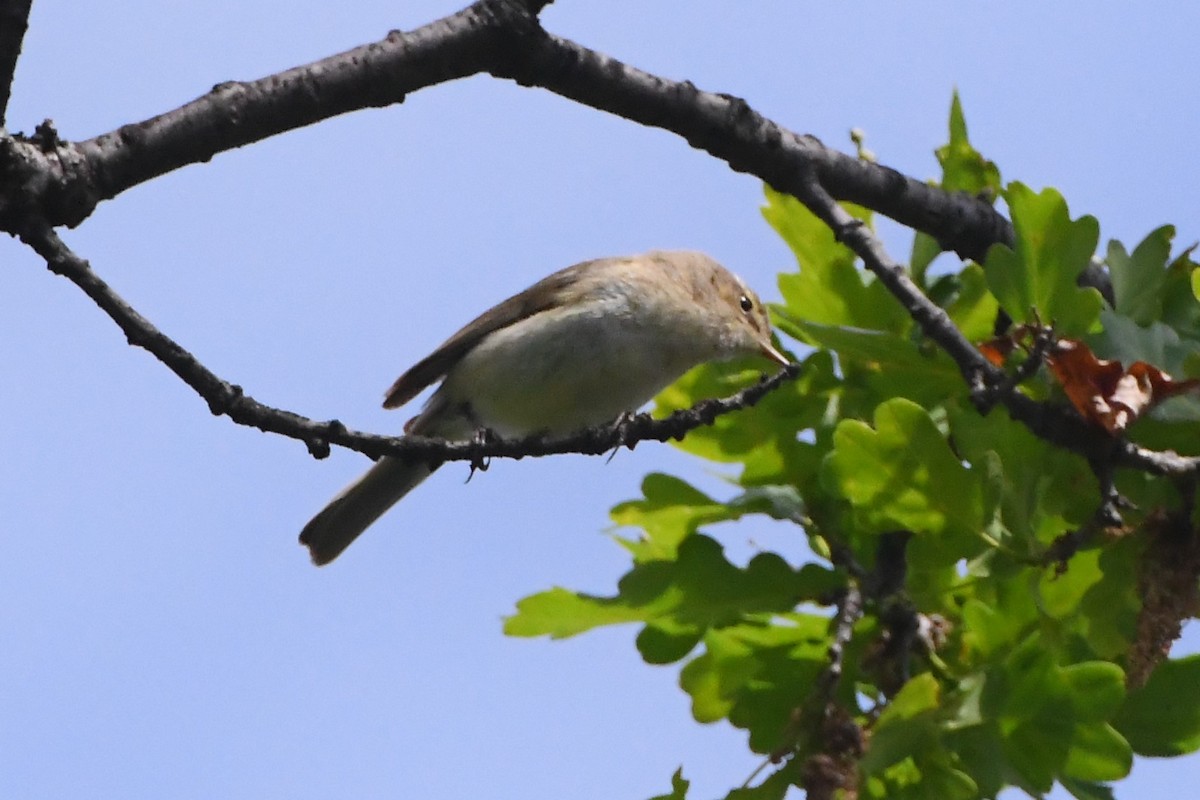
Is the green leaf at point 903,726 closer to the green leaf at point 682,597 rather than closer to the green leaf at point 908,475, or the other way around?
the green leaf at point 908,475

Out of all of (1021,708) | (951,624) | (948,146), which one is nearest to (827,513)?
(951,624)

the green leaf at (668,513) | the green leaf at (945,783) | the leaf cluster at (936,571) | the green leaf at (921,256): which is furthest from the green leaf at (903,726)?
the green leaf at (921,256)

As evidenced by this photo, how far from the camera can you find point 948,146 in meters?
3.57

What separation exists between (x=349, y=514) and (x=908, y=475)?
9.78 feet

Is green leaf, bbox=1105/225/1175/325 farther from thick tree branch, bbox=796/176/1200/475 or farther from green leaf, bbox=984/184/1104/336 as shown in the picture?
thick tree branch, bbox=796/176/1200/475

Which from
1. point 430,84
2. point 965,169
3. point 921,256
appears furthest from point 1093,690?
point 430,84

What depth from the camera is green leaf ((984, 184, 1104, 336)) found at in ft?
8.85

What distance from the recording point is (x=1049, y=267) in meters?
2.71

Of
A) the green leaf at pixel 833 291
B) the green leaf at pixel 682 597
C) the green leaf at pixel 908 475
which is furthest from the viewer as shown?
the green leaf at pixel 833 291

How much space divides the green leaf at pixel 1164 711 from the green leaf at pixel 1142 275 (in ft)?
2.22

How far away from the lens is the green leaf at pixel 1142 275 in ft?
9.18

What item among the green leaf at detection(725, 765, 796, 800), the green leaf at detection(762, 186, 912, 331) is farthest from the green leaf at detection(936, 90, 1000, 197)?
the green leaf at detection(725, 765, 796, 800)

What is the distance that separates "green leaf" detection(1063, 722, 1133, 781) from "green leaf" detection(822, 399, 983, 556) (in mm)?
401

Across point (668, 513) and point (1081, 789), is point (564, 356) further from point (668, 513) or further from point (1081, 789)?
point (1081, 789)
